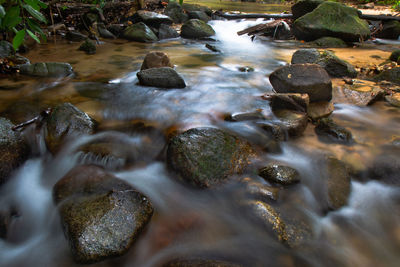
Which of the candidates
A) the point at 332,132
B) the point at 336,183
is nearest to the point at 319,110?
the point at 332,132

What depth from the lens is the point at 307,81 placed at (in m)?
3.83

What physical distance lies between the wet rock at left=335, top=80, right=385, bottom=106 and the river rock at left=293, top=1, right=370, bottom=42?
5.69m

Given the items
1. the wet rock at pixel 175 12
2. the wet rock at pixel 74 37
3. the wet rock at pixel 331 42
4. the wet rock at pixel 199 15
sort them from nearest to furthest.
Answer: the wet rock at pixel 74 37 < the wet rock at pixel 331 42 < the wet rock at pixel 175 12 < the wet rock at pixel 199 15

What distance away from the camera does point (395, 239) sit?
209 cm

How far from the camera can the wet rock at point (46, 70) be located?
4.99 m

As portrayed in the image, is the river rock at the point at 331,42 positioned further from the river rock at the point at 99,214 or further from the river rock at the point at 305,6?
the river rock at the point at 99,214

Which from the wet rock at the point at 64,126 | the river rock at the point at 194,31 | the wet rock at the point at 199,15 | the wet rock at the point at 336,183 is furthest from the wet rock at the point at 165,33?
the wet rock at the point at 336,183

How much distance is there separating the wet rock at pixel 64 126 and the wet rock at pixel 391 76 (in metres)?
5.64

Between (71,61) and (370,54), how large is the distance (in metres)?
8.85

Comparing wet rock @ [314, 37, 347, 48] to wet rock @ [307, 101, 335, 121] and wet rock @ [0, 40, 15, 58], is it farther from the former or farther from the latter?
wet rock @ [0, 40, 15, 58]

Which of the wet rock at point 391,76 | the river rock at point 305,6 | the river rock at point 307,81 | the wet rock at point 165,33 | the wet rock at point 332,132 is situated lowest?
the wet rock at point 165,33

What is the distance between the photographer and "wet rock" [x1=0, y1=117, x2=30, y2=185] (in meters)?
2.51

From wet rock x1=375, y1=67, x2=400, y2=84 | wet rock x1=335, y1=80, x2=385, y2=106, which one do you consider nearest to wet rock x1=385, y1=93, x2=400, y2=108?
wet rock x1=335, y1=80, x2=385, y2=106

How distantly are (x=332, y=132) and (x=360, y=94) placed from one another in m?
1.65
